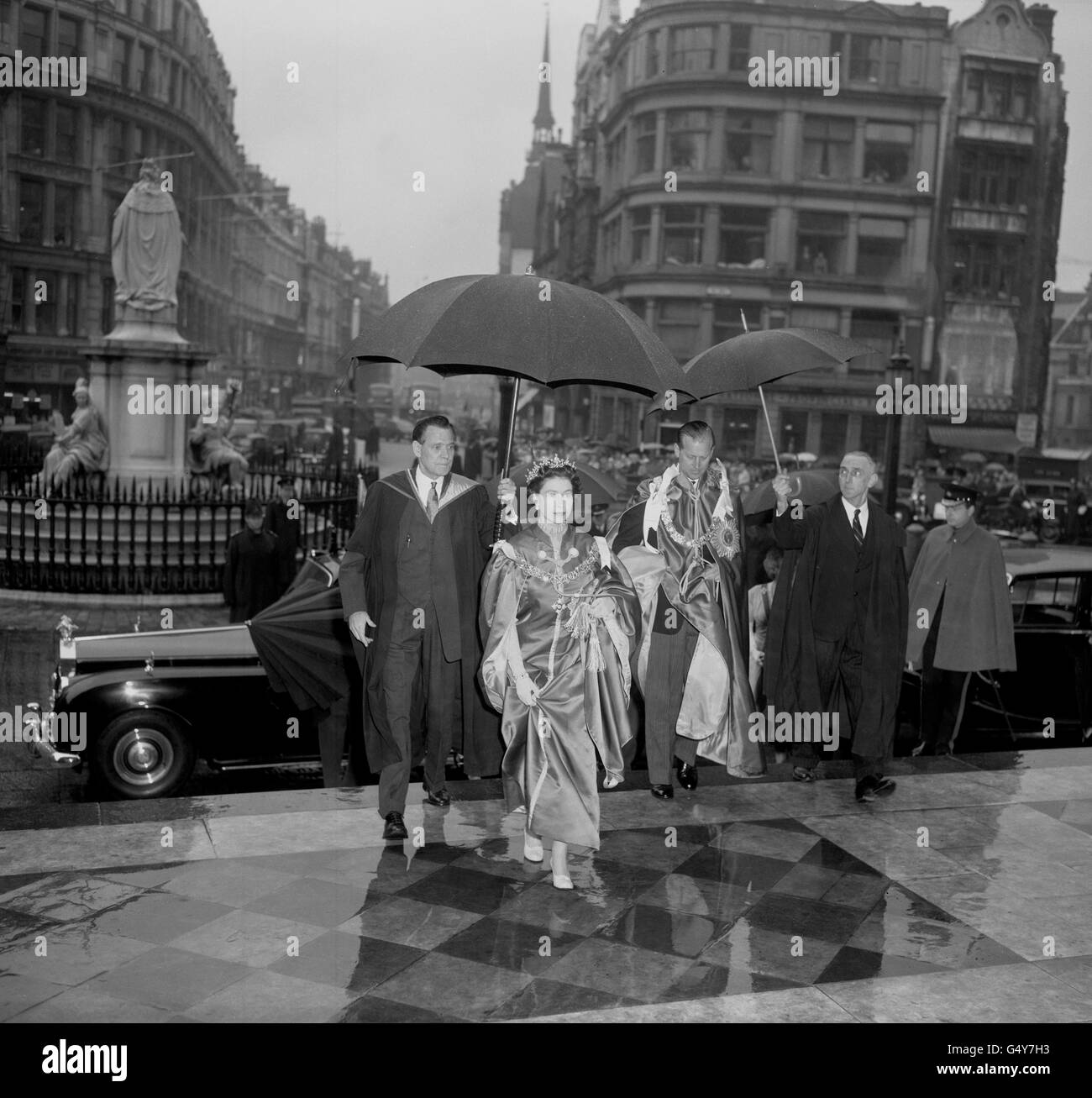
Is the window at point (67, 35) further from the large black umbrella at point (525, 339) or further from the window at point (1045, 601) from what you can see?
the large black umbrella at point (525, 339)

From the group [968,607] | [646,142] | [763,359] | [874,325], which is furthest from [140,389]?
[646,142]

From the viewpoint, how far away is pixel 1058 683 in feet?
30.2

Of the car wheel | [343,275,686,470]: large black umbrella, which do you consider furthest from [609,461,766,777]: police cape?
the car wheel

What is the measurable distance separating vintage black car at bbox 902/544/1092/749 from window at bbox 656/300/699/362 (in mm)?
43909

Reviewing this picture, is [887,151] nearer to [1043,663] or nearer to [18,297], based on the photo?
[18,297]

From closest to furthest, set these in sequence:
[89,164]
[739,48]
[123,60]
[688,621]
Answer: [688,621], [89,164], [123,60], [739,48]

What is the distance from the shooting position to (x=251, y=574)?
1160 centimetres

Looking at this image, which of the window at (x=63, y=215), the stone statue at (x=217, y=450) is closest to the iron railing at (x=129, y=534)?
the stone statue at (x=217, y=450)

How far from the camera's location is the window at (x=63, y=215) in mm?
49531

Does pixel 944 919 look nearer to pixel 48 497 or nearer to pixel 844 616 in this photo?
pixel 844 616

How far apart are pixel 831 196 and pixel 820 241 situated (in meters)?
1.96

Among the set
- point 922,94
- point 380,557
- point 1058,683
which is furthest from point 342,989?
point 922,94
